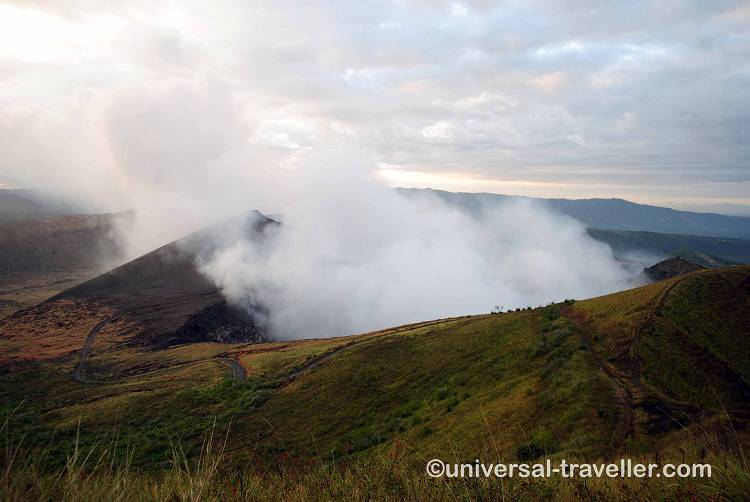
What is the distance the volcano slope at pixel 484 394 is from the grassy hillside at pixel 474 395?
0.45ft

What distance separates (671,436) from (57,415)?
199 feet

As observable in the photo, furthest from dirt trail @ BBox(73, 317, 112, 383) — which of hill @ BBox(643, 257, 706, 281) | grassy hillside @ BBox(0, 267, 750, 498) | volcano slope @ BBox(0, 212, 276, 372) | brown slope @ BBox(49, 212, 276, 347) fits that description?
hill @ BBox(643, 257, 706, 281)

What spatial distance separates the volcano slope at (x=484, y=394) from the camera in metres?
19.2

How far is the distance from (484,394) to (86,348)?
10125 centimetres

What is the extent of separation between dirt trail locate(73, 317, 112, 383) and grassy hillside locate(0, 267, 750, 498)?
763 cm

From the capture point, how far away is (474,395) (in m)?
29.7

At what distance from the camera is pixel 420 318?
192125 mm

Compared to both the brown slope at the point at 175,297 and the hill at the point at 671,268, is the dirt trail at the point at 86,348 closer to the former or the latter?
the brown slope at the point at 175,297

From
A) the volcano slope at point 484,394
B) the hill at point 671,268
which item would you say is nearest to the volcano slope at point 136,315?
the volcano slope at point 484,394

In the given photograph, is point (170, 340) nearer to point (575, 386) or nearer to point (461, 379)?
point (461, 379)

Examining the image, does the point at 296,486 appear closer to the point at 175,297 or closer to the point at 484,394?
the point at 484,394

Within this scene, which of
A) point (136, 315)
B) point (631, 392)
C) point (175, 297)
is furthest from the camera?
point (175, 297)

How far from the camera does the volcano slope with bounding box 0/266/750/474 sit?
19156 millimetres

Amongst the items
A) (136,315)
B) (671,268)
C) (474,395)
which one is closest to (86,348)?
(136,315)
